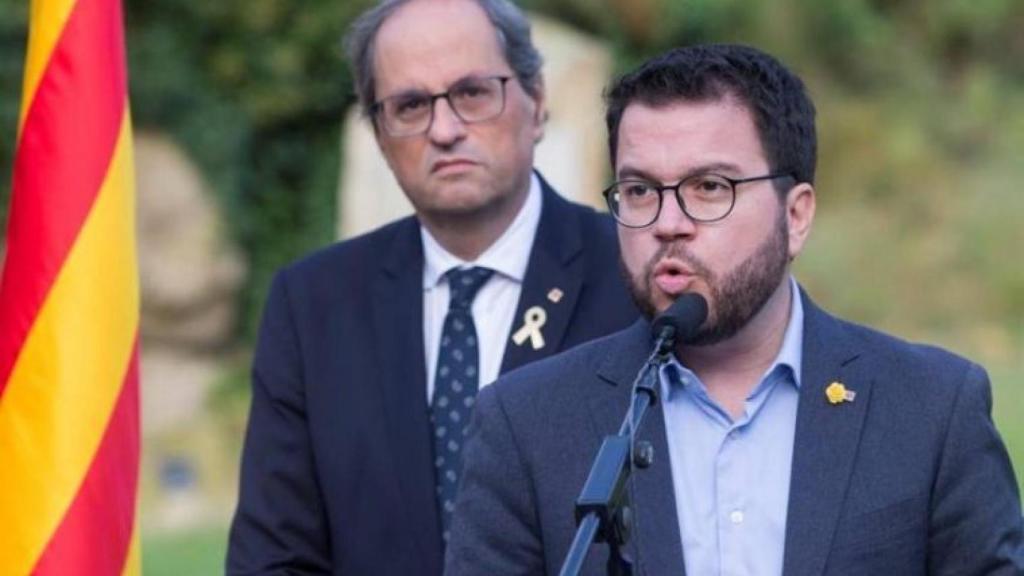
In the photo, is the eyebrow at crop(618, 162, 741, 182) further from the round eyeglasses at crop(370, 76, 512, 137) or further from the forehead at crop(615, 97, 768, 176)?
the round eyeglasses at crop(370, 76, 512, 137)

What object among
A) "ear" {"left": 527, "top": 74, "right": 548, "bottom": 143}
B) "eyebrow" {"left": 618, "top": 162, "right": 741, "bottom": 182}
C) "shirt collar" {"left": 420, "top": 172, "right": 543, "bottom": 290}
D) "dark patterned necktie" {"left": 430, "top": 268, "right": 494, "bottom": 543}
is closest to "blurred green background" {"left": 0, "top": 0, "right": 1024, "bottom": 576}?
"ear" {"left": 527, "top": 74, "right": 548, "bottom": 143}

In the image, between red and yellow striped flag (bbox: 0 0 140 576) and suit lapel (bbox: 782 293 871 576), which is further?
red and yellow striped flag (bbox: 0 0 140 576)

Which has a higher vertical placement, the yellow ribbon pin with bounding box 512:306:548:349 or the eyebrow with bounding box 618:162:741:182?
the eyebrow with bounding box 618:162:741:182

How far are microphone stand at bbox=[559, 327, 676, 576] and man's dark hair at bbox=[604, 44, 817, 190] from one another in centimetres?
62

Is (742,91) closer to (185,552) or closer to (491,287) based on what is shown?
(491,287)

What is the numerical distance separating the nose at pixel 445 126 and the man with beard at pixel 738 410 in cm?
101

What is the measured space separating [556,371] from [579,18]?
36.9ft

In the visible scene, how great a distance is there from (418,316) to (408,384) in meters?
0.16

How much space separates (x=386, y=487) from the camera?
507cm

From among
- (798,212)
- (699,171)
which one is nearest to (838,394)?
A: (798,212)

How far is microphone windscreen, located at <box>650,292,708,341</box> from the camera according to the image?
364cm

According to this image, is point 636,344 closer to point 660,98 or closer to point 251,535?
point 660,98

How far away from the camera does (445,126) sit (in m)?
5.06

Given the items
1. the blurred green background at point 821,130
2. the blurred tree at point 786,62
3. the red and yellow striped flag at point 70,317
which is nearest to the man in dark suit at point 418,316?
the red and yellow striped flag at point 70,317
